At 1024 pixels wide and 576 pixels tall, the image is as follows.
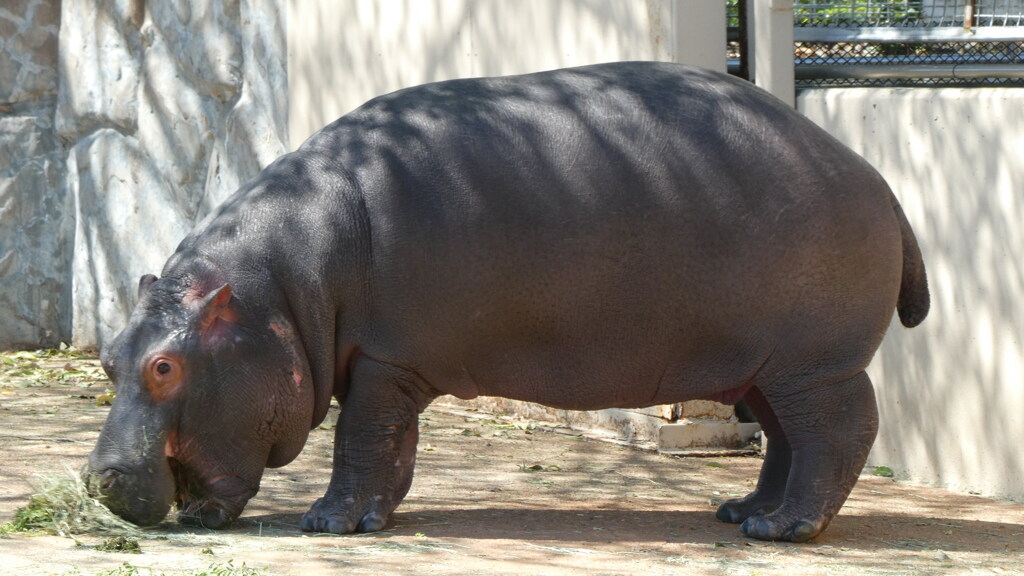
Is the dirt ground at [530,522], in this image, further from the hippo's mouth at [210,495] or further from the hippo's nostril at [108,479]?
the hippo's nostril at [108,479]

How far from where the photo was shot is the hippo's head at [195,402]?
4.86 m

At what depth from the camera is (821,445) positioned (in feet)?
16.6

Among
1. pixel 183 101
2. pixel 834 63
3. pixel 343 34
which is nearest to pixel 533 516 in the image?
pixel 834 63

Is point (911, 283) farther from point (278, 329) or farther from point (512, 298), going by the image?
point (278, 329)

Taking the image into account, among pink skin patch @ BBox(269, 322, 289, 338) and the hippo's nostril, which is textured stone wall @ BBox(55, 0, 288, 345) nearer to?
pink skin patch @ BBox(269, 322, 289, 338)

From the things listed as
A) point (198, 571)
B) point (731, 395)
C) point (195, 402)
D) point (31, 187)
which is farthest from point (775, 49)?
point (31, 187)

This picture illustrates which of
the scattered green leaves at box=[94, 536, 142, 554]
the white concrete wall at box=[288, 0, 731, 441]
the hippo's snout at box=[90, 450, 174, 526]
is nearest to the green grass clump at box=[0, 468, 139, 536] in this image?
the hippo's snout at box=[90, 450, 174, 526]

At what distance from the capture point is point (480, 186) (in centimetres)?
504

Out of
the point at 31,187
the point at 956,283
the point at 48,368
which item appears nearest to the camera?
the point at 956,283

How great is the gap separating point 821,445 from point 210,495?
2.05 metres

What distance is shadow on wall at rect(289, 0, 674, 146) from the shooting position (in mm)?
7016

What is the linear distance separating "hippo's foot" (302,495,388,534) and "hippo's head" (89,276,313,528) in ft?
0.76

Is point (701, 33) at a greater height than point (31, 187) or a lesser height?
greater

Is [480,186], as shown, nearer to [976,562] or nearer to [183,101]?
[976,562]
